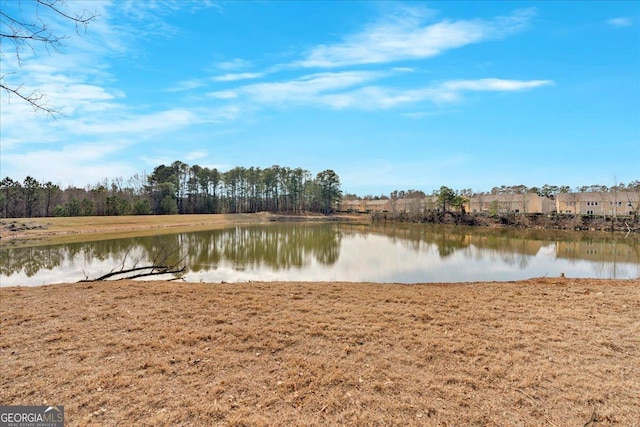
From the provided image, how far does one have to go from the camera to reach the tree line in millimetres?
44156

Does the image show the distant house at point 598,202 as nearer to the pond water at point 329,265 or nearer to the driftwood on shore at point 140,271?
the pond water at point 329,265

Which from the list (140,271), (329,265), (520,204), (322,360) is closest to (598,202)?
(520,204)

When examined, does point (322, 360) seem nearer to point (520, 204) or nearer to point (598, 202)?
point (520, 204)

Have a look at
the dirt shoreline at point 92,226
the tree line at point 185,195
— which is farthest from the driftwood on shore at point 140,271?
the tree line at point 185,195

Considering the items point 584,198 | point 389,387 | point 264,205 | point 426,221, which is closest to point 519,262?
point 389,387

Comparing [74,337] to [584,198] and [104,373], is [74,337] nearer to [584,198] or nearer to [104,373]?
[104,373]

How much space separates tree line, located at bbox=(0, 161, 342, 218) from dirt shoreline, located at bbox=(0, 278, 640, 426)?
48.7 meters

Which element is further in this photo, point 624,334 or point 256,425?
point 624,334

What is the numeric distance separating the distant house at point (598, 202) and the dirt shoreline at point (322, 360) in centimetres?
5441

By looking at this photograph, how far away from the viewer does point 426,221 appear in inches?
2028

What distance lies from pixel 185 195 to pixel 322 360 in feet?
207

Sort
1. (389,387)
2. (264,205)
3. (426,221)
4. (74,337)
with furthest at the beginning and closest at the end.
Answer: (264,205) < (426,221) < (74,337) < (389,387)

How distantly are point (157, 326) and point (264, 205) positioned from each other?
67.4m

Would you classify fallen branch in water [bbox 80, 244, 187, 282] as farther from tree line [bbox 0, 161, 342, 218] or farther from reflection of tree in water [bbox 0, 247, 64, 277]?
tree line [bbox 0, 161, 342, 218]
